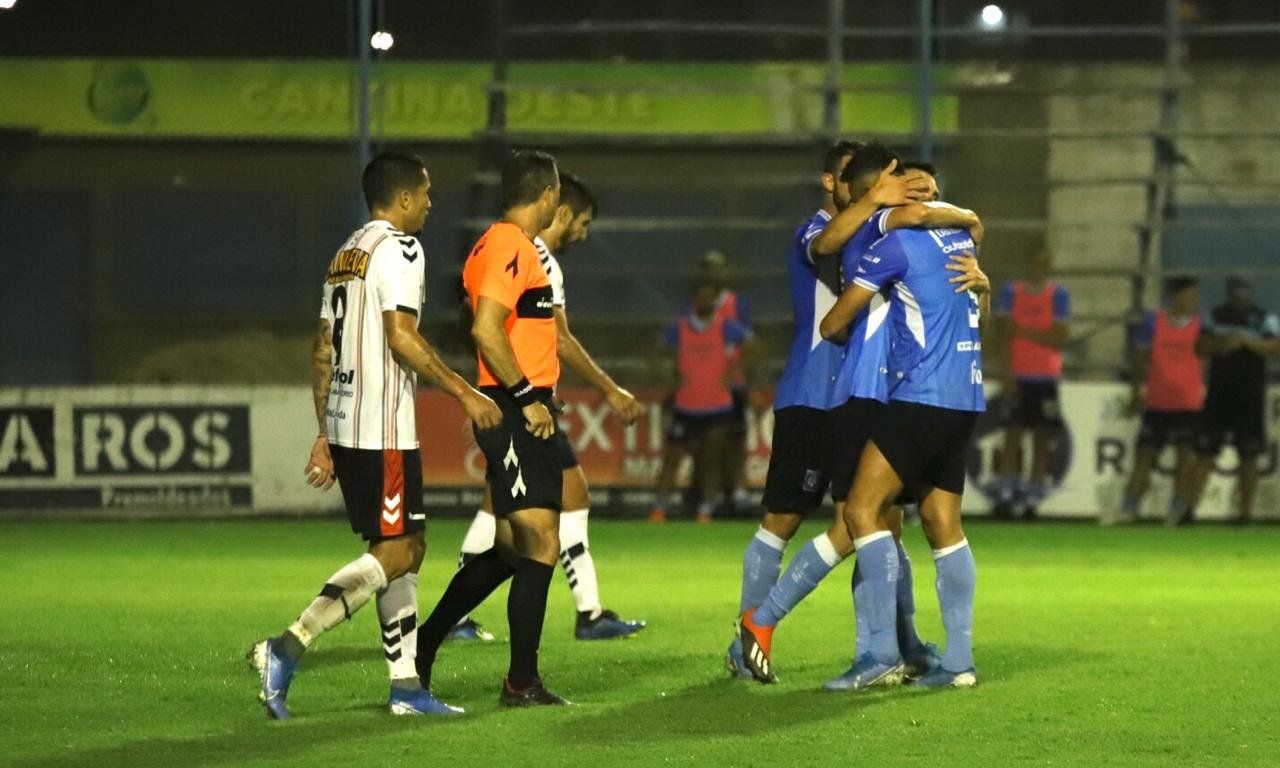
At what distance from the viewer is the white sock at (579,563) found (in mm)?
10648

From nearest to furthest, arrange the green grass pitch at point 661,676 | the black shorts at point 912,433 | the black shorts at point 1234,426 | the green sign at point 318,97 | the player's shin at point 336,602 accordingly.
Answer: the green grass pitch at point 661,676, the player's shin at point 336,602, the black shorts at point 912,433, the black shorts at point 1234,426, the green sign at point 318,97

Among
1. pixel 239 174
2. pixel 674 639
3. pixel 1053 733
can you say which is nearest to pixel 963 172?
pixel 239 174

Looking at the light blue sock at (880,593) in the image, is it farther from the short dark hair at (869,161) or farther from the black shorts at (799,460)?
the short dark hair at (869,161)

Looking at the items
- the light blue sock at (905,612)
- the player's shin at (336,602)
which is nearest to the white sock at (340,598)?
the player's shin at (336,602)

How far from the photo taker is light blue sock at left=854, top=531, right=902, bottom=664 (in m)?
8.62

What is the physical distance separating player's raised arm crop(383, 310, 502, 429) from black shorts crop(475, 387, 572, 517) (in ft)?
0.93

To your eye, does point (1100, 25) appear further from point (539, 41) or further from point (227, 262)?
point (227, 262)

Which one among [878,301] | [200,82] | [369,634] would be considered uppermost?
[200,82]

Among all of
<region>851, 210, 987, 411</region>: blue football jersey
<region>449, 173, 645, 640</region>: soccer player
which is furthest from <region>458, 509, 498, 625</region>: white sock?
<region>851, 210, 987, 411</region>: blue football jersey

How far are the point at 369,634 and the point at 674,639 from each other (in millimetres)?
1480

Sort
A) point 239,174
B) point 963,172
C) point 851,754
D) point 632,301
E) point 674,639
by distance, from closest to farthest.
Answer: point 851,754
point 674,639
point 963,172
point 632,301
point 239,174

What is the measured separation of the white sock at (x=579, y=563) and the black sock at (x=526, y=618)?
2318mm

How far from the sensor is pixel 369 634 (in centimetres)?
1079

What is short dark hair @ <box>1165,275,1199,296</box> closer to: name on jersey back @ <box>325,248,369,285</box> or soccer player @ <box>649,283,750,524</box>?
soccer player @ <box>649,283,750,524</box>
